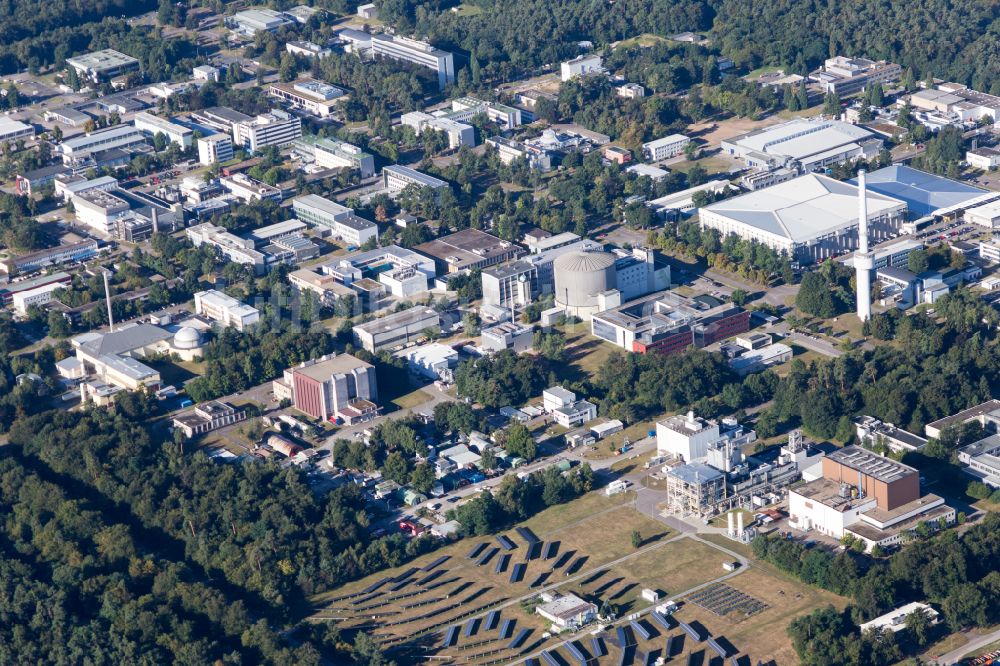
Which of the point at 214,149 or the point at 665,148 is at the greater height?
the point at 214,149

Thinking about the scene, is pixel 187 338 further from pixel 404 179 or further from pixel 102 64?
pixel 102 64

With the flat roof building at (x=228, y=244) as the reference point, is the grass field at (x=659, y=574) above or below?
below

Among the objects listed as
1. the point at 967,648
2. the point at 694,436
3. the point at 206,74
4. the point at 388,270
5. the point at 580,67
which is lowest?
the point at 967,648

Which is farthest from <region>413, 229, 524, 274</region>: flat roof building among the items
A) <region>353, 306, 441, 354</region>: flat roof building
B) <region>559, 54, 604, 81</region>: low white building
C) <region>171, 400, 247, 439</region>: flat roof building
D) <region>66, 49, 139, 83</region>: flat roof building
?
<region>66, 49, 139, 83</region>: flat roof building

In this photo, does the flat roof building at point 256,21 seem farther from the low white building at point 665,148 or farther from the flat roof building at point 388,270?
the flat roof building at point 388,270

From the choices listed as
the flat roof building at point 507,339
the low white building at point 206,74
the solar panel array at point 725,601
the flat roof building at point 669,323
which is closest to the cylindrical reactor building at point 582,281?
the flat roof building at point 669,323

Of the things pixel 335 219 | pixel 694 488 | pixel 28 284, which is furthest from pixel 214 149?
pixel 694 488
